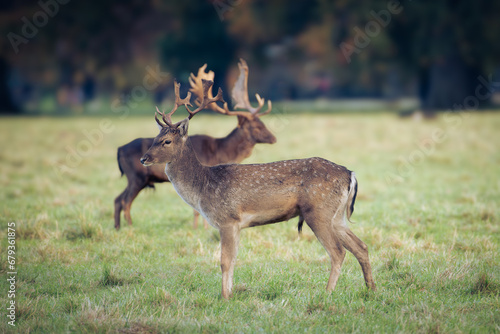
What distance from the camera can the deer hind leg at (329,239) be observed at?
5309 millimetres

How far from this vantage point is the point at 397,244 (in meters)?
6.86

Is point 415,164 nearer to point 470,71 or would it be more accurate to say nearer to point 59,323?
point 59,323

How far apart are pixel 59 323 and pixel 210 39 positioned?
97.8 ft

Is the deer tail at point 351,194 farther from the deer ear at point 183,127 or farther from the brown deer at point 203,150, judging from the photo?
the brown deer at point 203,150

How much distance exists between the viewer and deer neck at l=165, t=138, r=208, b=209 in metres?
5.65

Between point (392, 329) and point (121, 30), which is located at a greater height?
point (121, 30)

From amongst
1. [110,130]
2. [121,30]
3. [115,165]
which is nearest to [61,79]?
[121,30]

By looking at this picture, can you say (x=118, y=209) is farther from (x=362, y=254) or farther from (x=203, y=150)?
(x=362, y=254)

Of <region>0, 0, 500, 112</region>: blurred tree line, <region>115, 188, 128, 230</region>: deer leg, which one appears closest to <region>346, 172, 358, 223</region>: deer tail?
<region>115, 188, 128, 230</region>: deer leg

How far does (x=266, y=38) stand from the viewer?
105 feet

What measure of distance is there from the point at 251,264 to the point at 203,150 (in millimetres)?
2789

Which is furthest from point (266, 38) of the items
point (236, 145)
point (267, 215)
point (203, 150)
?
point (267, 215)

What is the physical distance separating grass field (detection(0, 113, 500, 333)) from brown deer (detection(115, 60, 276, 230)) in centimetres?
50

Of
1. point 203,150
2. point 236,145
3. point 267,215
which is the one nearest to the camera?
point 267,215
